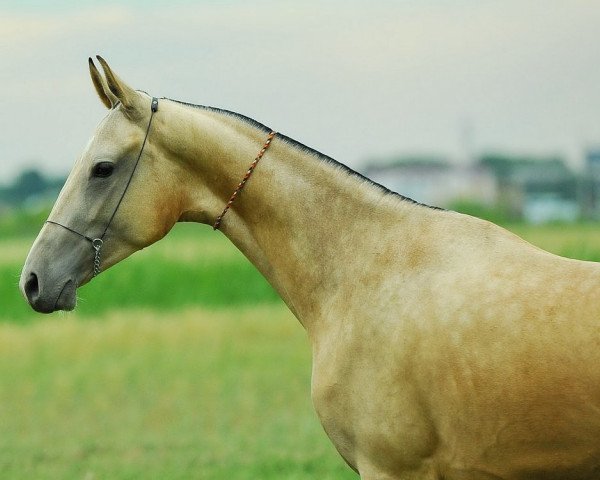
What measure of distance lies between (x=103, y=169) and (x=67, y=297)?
2.03 ft

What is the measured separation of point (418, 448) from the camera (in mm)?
4340

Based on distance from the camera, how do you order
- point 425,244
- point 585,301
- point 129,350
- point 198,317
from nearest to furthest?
1. point 585,301
2. point 425,244
3. point 129,350
4. point 198,317

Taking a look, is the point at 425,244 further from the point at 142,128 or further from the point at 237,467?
the point at 237,467

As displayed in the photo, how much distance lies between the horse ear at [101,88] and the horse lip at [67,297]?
866 millimetres

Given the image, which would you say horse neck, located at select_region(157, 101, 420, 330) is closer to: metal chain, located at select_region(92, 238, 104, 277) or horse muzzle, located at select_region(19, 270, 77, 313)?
metal chain, located at select_region(92, 238, 104, 277)

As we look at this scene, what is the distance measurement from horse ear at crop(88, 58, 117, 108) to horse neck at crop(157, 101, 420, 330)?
32 cm

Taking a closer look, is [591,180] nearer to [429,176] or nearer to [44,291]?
[429,176]

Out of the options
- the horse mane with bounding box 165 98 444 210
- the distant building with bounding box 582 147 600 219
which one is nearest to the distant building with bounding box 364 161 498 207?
the distant building with bounding box 582 147 600 219

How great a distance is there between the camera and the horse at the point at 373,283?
13.5ft

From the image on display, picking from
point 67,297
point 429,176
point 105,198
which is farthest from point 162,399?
point 429,176

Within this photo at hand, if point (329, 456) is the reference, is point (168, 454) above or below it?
below

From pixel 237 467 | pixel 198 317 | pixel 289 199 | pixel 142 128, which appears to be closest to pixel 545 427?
pixel 289 199

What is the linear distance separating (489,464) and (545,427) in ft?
0.99

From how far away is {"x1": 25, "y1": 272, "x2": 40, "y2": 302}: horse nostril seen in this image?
470cm
